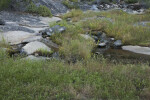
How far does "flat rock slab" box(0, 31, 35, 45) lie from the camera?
7.30 m

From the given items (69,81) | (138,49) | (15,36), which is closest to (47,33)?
(15,36)

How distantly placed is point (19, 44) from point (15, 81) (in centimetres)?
382

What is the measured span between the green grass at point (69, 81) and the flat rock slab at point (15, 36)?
2985mm

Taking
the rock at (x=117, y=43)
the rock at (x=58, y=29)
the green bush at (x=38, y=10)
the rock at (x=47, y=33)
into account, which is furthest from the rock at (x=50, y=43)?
the green bush at (x=38, y=10)

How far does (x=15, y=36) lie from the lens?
25.6 ft

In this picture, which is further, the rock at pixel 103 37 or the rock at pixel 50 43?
the rock at pixel 103 37

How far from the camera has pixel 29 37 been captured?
7.77 m

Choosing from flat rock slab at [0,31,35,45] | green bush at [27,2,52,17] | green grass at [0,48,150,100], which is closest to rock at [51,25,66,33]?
flat rock slab at [0,31,35,45]

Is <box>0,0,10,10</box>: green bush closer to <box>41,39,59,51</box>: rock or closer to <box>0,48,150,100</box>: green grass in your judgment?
<box>41,39,59,51</box>: rock

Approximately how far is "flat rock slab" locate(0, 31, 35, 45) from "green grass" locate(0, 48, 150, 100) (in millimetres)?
2985

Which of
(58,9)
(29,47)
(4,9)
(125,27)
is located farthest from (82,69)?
(58,9)

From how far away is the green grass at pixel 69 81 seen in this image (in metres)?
3.33

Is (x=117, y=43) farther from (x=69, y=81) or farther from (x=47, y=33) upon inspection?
(x=69, y=81)

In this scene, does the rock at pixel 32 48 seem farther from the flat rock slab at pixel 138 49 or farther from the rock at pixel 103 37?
the flat rock slab at pixel 138 49
